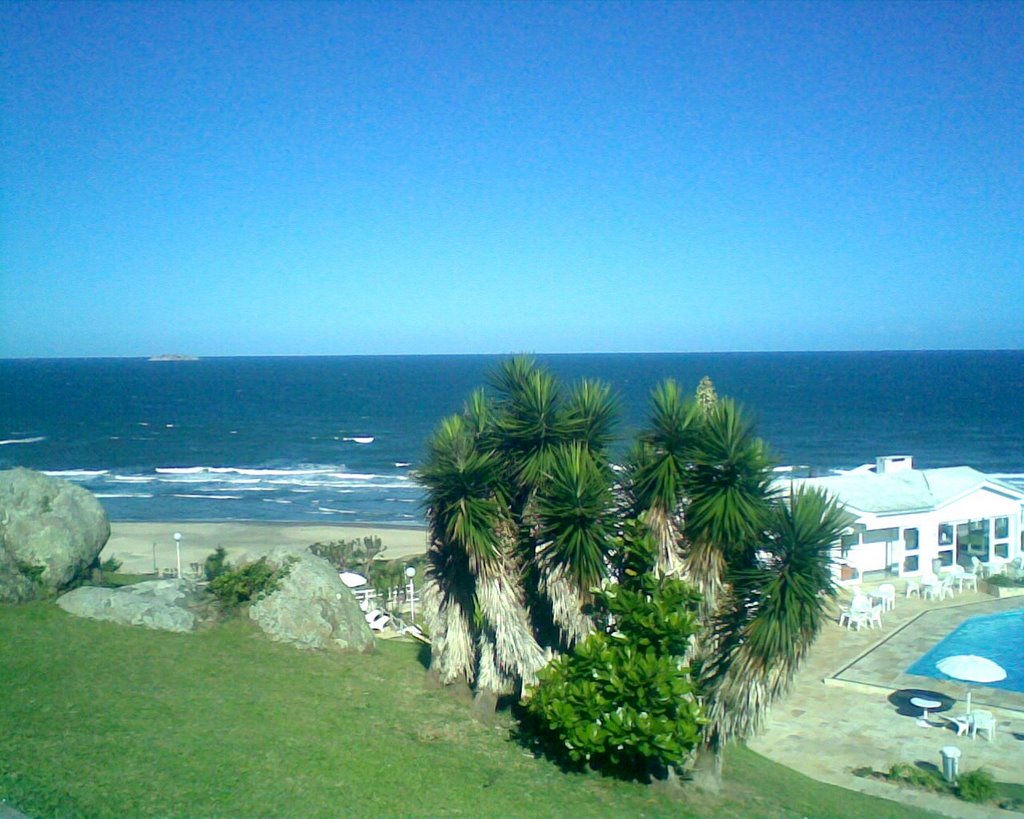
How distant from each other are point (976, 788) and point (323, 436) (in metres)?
67.8

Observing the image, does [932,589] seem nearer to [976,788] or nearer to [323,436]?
[976,788]

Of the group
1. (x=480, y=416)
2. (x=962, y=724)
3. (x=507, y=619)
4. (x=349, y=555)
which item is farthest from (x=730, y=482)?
(x=349, y=555)

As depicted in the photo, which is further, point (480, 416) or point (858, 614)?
point (858, 614)

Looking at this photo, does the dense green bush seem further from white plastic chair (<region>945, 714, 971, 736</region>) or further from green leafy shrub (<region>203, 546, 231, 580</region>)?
white plastic chair (<region>945, 714, 971, 736</region>)

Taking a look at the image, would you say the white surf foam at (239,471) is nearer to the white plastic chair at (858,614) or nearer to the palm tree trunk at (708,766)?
the white plastic chair at (858,614)

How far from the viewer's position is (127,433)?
78188 mm

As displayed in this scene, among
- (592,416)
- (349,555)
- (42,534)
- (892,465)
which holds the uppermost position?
(592,416)

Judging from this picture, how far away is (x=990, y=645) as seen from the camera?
17.7 metres

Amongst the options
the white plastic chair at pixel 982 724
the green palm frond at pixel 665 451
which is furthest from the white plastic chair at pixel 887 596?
the green palm frond at pixel 665 451

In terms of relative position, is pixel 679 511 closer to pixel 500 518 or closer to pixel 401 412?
pixel 500 518

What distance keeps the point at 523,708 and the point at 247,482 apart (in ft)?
142

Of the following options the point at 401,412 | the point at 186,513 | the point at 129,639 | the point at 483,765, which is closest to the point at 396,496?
the point at 186,513

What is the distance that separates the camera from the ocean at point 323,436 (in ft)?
150

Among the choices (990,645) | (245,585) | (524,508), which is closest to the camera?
(524,508)
